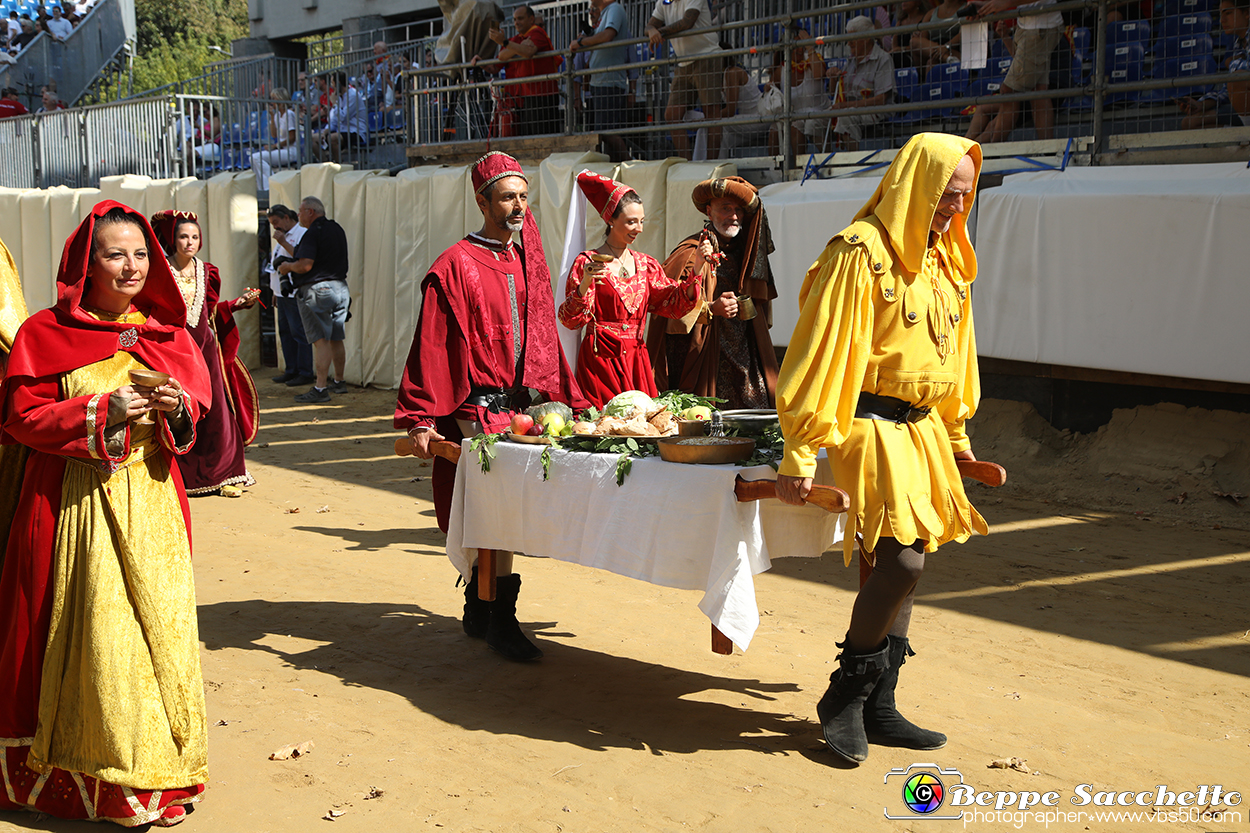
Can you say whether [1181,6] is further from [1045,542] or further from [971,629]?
[971,629]

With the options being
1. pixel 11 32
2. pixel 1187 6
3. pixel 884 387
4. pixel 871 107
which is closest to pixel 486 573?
pixel 884 387

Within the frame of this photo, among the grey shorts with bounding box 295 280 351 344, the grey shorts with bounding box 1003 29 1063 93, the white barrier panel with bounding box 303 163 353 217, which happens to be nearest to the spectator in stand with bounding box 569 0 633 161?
the grey shorts with bounding box 295 280 351 344

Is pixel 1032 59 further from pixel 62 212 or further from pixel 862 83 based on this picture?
pixel 62 212

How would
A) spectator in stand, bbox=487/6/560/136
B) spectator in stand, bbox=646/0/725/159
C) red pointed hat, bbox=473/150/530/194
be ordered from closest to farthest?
red pointed hat, bbox=473/150/530/194, spectator in stand, bbox=646/0/725/159, spectator in stand, bbox=487/6/560/136

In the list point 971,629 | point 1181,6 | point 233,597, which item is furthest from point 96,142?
point 971,629

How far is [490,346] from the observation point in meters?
5.03

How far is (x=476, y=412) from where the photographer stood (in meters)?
4.95

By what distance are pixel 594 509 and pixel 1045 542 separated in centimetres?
412

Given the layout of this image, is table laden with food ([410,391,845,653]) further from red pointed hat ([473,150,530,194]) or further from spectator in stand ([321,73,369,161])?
spectator in stand ([321,73,369,161])

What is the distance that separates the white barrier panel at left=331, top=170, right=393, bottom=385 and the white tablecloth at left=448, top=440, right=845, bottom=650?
10.3 m

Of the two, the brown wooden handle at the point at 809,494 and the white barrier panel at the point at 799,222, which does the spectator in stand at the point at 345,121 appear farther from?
the brown wooden handle at the point at 809,494

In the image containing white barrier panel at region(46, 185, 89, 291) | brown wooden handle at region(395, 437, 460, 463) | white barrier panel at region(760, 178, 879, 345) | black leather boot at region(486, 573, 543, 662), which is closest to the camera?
brown wooden handle at region(395, 437, 460, 463)

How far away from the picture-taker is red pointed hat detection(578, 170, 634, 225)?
571 centimetres

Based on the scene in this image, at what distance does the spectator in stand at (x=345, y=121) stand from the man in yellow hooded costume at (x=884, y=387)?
1398 cm
